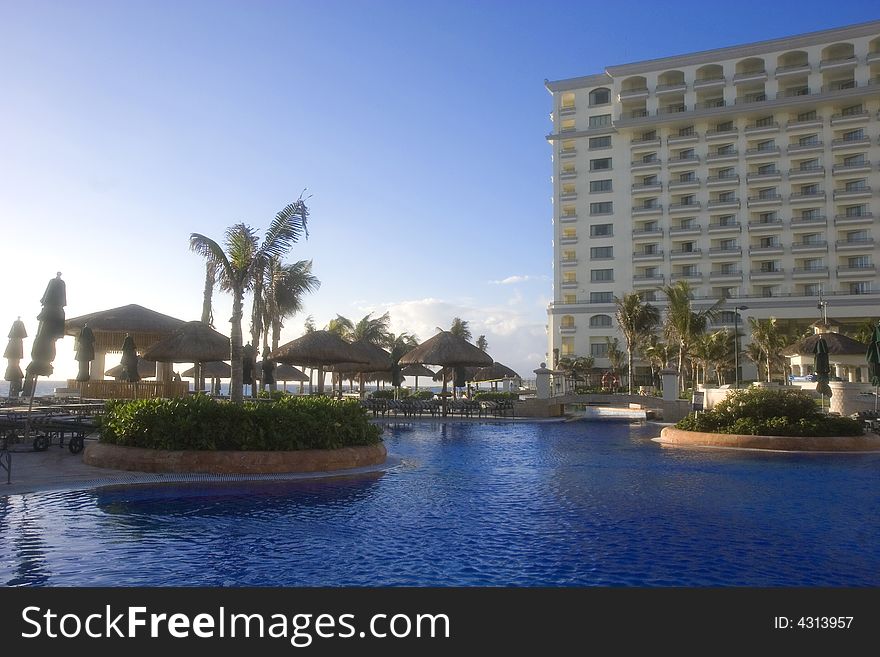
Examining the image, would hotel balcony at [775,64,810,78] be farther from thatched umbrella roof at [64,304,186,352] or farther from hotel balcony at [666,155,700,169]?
thatched umbrella roof at [64,304,186,352]

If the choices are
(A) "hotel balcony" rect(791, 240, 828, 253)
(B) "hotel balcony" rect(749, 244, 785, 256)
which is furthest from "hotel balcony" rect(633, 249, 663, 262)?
(A) "hotel balcony" rect(791, 240, 828, 253)

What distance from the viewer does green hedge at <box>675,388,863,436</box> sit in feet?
54.0

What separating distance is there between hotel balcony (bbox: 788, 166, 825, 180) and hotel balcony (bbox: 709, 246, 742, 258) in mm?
7857

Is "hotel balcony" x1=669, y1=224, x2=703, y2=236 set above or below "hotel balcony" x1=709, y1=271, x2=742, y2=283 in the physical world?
above

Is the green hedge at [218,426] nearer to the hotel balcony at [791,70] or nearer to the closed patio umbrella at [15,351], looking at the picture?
the closed patio umbrella at [15,351]

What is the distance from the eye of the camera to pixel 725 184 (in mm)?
62125

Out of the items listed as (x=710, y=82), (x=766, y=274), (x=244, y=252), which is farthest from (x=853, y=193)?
(x=244, y=252)

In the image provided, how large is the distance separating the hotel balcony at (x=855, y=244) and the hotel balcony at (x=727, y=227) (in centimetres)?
816

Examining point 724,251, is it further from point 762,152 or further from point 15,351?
point 15,351

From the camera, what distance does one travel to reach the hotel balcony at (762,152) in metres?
60.8

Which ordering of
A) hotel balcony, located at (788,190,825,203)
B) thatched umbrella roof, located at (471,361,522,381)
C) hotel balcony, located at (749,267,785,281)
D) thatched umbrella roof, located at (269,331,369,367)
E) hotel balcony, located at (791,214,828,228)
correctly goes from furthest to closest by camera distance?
hotel balcony, located at (749,267,785,281)
hotel balcony, located at (788,190,825,203)
hotel balcony, located at (791,214,828,228)
thatched umbrella roof, located at (471,361,522,381)
thatched umbrella roof, located at (269,331,369,367)

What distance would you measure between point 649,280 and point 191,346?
51209mm

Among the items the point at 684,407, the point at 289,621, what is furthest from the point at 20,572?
the point at 684,407

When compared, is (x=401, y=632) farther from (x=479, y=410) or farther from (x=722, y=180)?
(x=722, y=180)
